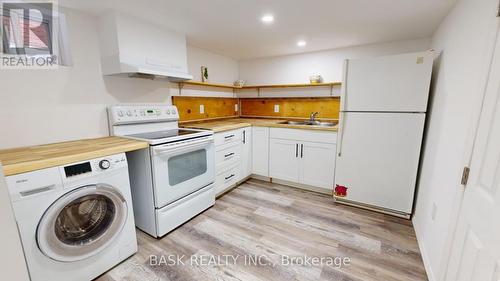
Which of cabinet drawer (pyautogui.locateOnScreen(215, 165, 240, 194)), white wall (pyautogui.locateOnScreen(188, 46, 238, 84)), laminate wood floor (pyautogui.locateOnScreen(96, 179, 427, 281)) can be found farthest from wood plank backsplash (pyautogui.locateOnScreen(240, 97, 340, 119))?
laminate wood floor (pyautogui.locateOnScreen(96, 179, 427, 281))

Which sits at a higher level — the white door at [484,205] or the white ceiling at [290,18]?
the white ceiling at [290,18]

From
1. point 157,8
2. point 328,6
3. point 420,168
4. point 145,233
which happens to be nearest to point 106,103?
point 157,8

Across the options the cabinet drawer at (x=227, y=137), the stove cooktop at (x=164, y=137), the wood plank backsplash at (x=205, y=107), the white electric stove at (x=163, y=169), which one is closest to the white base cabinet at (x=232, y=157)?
the cabinet drawer at (x=227, y=137)

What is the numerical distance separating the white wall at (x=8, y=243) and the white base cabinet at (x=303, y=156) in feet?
8.37

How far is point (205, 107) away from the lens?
318 cm

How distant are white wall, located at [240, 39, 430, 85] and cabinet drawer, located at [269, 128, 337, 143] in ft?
3.22

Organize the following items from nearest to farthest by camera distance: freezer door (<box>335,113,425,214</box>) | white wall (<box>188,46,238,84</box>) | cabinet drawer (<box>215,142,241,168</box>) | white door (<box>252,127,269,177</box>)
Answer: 1. freezer door (<box>335,113,425,214</box>)
2. cabinet drawer (<box>215,142,241,168</box>)
3. white wall (<box>188,46,238,84</box>)
4. white door (<box>252,127,269,177</box>)

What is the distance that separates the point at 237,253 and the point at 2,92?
2.07m

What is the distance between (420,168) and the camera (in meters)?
2.11

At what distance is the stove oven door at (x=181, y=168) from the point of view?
181cm

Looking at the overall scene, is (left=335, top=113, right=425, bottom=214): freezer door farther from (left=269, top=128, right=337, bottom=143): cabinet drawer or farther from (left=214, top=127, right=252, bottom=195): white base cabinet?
(left=214, top=127, right=252, bottom=195): white base cabinet

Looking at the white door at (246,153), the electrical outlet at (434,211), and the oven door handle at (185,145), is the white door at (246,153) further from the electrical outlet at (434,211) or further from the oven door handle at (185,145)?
the electrical outlet at (434,211)

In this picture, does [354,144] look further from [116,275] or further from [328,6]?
[116,275]

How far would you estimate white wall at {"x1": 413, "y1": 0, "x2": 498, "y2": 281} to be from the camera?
44.1 inches
